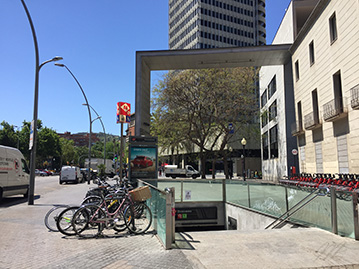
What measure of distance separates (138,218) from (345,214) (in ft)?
16.1

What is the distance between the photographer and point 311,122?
2427 cm

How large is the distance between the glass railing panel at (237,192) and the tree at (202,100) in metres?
17.6

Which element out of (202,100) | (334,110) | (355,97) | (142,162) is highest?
(202,100)

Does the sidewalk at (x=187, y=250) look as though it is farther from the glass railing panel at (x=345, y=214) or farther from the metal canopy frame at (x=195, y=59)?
the metal canopy frame at (x=195, y=59)

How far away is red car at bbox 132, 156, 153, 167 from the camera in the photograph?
53.9 feet

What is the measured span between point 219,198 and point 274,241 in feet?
30.1

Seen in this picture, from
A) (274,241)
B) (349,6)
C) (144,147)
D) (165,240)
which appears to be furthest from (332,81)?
(165,240)

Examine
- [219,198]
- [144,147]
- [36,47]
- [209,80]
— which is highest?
[209,80]

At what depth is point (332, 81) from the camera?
826 inches

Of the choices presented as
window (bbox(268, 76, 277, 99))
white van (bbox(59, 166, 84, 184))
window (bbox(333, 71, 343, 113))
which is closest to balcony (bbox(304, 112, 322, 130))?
window (bbox(333, 71, 343, 113))

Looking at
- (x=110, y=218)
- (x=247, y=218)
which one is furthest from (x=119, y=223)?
(x=247, y=218)

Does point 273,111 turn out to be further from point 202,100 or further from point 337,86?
point 337,86

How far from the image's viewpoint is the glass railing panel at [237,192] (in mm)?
12813

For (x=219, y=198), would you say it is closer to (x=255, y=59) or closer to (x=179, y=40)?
(x=255, y=59)
